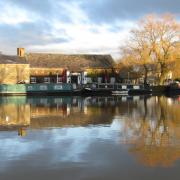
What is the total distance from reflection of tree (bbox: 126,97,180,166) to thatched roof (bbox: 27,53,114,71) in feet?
163

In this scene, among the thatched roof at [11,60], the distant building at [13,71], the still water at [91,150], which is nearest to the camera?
the still water at [91,150]

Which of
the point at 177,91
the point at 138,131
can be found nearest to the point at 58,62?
the point at 177,91

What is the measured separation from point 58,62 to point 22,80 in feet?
32.2

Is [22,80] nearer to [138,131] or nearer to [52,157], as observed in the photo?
[138,131]

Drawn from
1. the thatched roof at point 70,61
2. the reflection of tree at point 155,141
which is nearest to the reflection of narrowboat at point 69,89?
the thatched roof at point 70,61

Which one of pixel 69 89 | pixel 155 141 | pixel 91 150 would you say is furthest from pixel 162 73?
pixel 91 150

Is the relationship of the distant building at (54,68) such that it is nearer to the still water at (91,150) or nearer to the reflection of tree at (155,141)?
the still water at (91,150)

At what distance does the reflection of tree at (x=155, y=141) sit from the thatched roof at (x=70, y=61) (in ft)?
163

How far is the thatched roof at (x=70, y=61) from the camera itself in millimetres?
69375

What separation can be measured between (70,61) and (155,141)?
190 ft

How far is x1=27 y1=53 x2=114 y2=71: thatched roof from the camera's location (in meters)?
69.4

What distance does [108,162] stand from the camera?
36.4ft

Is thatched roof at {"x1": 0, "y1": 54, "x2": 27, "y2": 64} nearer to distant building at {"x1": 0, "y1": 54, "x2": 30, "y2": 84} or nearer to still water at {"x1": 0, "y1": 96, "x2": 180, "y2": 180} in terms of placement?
distant building at {"x1": 0, "y1": 54, "x2": 30, "y2": 84}

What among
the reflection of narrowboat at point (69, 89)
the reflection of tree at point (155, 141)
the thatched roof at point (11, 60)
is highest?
the thatched roof at point (11, 60)
